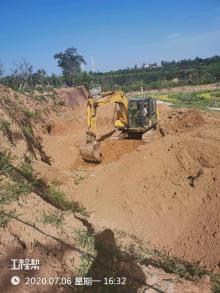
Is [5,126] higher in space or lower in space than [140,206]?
higher

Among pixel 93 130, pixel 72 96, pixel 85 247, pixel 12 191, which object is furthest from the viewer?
pixel 72 96

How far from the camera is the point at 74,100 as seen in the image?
118ft

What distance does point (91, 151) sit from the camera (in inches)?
570

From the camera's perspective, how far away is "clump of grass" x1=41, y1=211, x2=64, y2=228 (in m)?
7.38

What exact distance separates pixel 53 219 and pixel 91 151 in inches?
278

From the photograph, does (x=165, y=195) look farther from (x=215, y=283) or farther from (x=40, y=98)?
(x=40, y=98)

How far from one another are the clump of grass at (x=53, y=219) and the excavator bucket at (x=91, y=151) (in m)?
6.68

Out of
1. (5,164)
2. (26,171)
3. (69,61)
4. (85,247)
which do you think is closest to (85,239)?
(85,247)

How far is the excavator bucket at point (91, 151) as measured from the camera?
14.5 meters

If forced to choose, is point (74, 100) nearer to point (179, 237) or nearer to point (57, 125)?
point (57, 125)

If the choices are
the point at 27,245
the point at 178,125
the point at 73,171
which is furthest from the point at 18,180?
the point at 178,125

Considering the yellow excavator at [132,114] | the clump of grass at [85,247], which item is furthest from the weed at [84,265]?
the yellow excavator at [132,114]

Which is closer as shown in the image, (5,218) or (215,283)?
(5,218)

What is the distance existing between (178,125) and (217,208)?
40.0 ft
